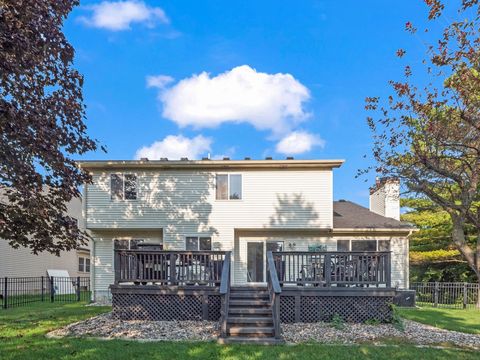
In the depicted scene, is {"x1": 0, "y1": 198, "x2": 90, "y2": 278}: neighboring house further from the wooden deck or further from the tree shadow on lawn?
the tree shadow on lawn

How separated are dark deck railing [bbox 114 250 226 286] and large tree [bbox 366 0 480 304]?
6381 millimetres

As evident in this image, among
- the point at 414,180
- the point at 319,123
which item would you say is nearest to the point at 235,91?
the point at 319,123

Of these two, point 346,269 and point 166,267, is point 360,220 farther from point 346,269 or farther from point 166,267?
point 166,267

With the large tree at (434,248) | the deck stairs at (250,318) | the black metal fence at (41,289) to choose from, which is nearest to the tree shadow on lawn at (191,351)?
the deck stairs at (250,318)

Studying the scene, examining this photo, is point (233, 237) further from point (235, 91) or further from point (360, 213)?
point (235, 91)

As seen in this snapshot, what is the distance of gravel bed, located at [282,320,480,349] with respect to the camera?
25.2 ft

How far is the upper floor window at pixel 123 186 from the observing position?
14703mm

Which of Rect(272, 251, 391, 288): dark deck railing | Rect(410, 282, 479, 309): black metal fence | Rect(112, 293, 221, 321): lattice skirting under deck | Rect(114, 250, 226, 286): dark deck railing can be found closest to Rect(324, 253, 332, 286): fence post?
Rect(272, 251, 391, 288): dark deck railing

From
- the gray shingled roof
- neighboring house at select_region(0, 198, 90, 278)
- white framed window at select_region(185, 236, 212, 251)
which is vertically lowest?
neighboring house at select_region(0, 198, 90, 278)

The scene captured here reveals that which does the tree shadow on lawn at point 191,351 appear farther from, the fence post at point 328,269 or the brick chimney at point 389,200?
the brick chimney at point 389,200

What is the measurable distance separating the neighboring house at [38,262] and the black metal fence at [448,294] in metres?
18.3

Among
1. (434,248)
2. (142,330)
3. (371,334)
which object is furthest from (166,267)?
(434,248)

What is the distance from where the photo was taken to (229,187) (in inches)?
580

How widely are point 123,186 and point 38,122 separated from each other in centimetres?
786
